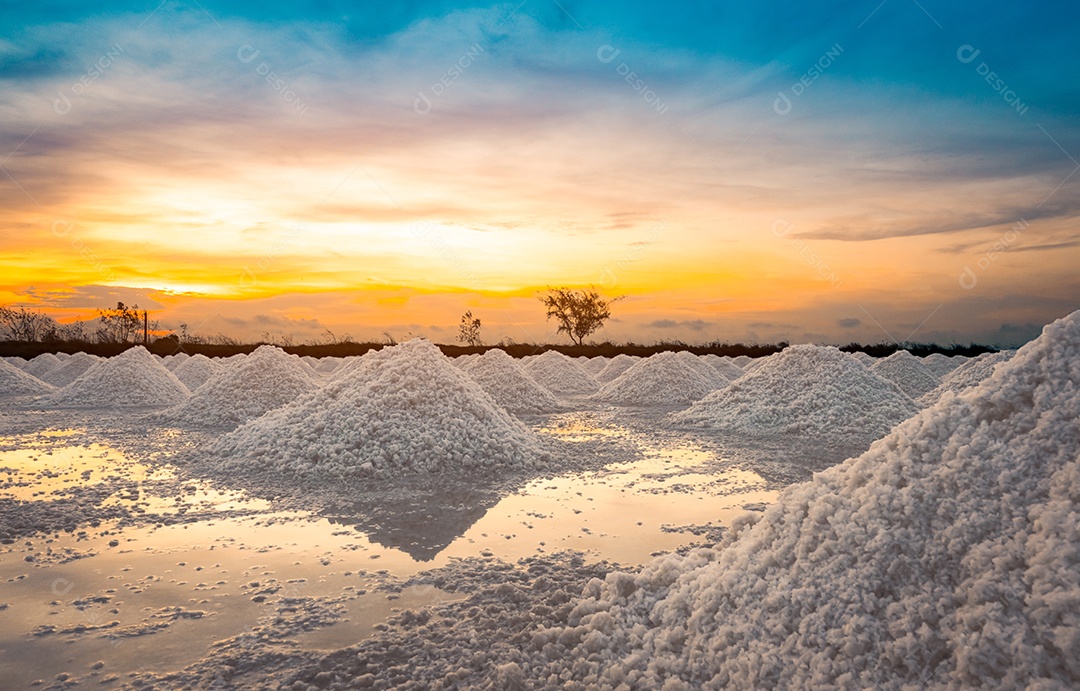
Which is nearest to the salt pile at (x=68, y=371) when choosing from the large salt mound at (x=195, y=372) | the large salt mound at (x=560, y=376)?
the large salt mound at (x=195, y=372)

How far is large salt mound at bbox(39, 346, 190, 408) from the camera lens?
1533 centimetres

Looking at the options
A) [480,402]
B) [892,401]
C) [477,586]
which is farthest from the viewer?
[892,401]

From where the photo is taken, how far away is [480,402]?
9.69 metres

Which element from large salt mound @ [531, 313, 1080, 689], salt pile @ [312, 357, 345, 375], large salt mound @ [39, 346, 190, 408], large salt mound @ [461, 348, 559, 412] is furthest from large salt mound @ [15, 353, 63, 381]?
large salt mound @ [531, 313, 1080, 689]

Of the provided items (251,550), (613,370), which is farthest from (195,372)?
(251,550)

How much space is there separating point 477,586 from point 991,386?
10.5 feet

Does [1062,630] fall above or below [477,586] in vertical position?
above

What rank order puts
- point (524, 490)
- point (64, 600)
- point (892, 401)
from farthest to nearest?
point (892, 401) → point (524, 490) → point (64, 600)

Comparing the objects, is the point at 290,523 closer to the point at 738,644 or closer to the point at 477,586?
the point at 477,586

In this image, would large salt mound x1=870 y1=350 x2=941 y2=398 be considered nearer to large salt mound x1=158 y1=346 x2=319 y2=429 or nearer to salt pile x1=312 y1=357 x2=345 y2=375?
large salt mound x1=158 y1=346 x2=319 y2=429

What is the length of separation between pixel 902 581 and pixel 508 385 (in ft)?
45.2

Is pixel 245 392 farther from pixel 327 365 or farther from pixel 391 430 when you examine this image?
pixel 327 365

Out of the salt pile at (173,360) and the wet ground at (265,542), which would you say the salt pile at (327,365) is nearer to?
the salt pile at (173,360)

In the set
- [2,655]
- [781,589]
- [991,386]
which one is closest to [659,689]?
[781,589]
